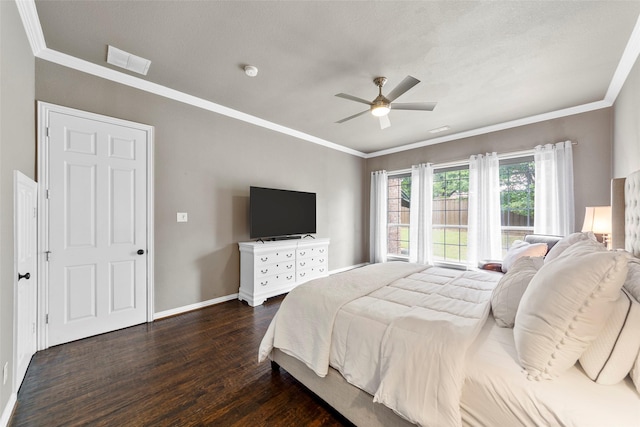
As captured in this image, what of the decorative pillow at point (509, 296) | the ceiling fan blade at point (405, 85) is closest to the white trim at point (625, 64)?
the ceiling fan blade at point (405, 85)

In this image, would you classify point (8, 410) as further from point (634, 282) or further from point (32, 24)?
point (634, 282)

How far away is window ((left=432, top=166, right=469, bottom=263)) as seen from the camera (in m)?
4.78

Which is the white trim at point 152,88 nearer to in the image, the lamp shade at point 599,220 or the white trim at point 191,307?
the white trim at point 191,307

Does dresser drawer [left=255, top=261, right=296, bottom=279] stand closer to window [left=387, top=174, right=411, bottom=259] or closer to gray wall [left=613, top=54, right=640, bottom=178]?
window [left=387, top=174, right=411, bottom=259]

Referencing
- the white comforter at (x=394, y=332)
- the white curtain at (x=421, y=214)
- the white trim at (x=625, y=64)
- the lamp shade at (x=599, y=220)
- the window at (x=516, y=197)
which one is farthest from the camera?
the white curtain at (x=421, y=214)

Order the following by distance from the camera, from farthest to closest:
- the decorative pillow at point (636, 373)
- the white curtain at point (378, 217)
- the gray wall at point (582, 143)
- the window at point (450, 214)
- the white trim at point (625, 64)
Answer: the white curtain at point (378, 217) < the window at point (450, 214) < the gray wall at point (582, 143) < the white trim at point (625, 64) < the decorative pillow at point (636, 373)

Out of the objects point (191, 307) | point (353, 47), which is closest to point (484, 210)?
point (353, 47)

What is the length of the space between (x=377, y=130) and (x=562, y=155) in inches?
106

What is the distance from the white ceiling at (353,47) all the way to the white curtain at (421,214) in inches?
70.0

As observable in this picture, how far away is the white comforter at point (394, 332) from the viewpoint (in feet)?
3.72

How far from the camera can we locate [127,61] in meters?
2.47

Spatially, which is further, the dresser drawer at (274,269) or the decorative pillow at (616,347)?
the dresser drawer at (274,269)

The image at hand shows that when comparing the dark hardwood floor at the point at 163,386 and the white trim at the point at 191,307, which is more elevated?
the white trim at the point at 191,307

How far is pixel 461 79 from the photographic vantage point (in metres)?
2.78
